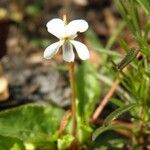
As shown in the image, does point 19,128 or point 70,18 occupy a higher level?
point 70,18

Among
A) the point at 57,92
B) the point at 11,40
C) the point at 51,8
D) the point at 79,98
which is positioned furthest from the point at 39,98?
the point at 51,8

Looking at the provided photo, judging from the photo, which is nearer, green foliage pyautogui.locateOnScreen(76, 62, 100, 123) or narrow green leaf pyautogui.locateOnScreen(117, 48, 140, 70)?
narrow green leaf pyautogui.locateOnScreen(117, 48, 140, 70)

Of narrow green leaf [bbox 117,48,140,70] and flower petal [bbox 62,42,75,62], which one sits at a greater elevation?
flower petal [bbox 62,42,75,62]

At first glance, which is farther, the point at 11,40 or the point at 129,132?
the point at 11,40

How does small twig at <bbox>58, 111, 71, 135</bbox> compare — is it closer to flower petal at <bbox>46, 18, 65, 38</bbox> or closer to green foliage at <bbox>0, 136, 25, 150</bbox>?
green foliage at <bbox>0, 136, 25, 150</bbox>

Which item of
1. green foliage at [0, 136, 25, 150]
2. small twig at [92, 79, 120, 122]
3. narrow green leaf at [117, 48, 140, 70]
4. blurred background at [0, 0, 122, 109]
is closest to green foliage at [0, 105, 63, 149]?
green foliage at [0, 136, 25, 150]

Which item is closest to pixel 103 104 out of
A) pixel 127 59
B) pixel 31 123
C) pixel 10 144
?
pixel 31 123

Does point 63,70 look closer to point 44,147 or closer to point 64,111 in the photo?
point 64,111

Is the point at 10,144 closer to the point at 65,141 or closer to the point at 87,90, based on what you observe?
the point at 65,141

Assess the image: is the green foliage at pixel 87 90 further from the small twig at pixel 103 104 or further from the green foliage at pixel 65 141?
the green foliage at pixel 65 141
